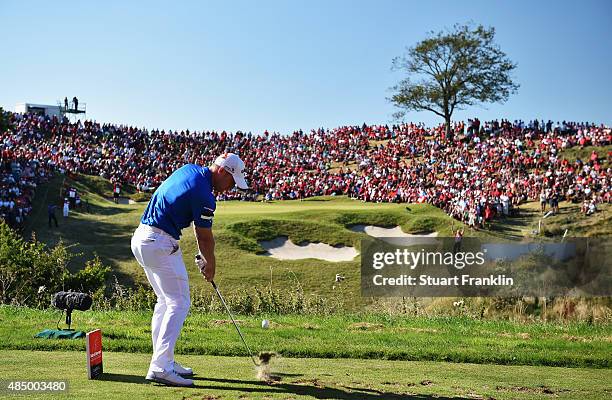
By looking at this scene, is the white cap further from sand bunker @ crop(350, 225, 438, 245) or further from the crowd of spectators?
the crowd of spectators

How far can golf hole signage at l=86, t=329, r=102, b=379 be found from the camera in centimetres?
729

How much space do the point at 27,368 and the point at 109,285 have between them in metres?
22.0

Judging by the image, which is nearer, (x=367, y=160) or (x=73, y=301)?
(x=73, y=301)

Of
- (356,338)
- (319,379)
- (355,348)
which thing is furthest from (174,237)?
(356,338)

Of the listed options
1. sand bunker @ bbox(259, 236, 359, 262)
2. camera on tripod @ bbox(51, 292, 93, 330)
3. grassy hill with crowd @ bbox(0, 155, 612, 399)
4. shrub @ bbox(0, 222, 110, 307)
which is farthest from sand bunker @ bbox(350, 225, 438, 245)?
camera on tripod @ bbox(51, 292, 93, 330)

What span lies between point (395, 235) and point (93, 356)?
33152mm

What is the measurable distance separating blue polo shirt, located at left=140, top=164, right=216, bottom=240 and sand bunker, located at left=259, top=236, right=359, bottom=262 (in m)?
27.4

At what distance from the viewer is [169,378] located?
7355 mm

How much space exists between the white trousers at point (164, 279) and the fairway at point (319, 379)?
1.53 ft

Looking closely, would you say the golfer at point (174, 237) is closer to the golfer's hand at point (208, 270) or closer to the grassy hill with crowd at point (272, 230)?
the golfer's hand at point (208, 270)

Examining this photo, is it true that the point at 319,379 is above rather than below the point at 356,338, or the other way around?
above

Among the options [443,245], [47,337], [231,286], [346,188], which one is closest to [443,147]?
[346,188]

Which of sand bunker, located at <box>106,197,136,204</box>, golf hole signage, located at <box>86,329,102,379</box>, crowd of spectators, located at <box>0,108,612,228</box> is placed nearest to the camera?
golf hole signage, located at <box>86,329,102,379</box>

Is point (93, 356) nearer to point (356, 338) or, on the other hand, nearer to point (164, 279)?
point (164, 279)
